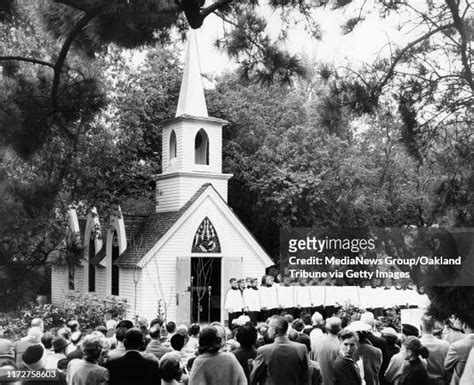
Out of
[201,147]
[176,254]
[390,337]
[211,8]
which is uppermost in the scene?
[201,147]

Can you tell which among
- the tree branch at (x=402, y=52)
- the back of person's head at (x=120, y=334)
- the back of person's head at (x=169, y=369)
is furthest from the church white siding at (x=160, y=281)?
the tree branch at (x=402, y=52)

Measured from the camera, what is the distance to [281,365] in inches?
258

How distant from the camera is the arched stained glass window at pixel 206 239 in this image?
22.1 metres

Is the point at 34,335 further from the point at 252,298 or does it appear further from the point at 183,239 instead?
the point at 183,239

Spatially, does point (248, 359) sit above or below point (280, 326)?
below

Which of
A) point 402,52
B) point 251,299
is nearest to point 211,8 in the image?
point 402,52

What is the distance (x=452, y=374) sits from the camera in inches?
283

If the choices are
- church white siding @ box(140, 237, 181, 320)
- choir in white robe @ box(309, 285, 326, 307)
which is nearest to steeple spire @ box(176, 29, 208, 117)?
church white siding @ box(140, 237, 181, 320)

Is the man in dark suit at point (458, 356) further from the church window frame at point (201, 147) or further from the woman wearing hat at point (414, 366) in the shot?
the church window frame at point (201, 147)

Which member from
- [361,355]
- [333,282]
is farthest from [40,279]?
[333,282]

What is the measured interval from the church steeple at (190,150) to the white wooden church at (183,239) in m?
0.03

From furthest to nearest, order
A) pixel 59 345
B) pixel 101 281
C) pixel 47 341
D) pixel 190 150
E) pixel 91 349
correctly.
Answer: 1. pixel 101 281
2. pixel 190 150
3. pixel 47 341
4. pixel 59 345
5. pixel 91 349

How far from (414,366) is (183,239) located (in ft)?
50.8

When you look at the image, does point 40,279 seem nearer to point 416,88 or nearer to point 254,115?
point 416,88
